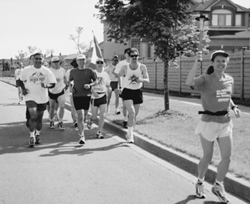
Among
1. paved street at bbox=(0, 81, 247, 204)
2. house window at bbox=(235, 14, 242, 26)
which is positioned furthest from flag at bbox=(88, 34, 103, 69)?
house window at bbox=(235, 14, 242, 26)

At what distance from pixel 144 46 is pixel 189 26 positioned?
32.4 meters

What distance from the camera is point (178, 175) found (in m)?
6.71

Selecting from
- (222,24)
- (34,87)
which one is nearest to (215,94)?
(34,87)

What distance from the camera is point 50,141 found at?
992 cm

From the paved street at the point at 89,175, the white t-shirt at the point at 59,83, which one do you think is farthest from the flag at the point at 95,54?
the paved street at the point at 89,175

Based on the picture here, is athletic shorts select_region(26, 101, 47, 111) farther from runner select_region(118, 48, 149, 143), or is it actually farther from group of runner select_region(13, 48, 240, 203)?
runner select_region(118, 48, 149, 143)

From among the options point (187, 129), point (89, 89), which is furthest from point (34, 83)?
point (187, 129)

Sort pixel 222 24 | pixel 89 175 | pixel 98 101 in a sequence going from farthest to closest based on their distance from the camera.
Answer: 1. pixel 222 24
2. pixel 98 101
3. pixel 89 175

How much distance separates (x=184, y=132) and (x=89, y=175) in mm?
3818

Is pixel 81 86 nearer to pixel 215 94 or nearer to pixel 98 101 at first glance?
pixel 98 101

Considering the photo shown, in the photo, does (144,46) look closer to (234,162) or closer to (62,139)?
(62,139)

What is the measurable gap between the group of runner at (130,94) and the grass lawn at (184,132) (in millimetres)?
296

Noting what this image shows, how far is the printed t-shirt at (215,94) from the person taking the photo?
5.31 meters

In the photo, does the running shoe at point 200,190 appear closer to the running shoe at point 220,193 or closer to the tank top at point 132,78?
the running shoe at point 220,193
